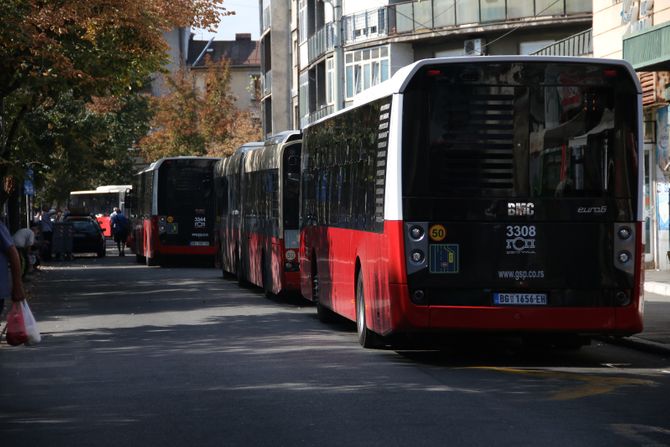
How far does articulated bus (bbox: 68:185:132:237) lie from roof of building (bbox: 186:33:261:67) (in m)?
46.2

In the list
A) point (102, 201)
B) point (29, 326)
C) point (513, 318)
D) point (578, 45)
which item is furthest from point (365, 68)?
point (29, 326)

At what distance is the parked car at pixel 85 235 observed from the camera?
188ft

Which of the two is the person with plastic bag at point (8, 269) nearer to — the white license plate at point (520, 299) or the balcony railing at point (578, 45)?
the white license plate at point (520, 299)

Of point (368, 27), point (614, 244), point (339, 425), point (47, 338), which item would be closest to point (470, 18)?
point (368, 27)

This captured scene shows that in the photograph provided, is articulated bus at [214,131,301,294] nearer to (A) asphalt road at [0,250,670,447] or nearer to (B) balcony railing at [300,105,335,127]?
(A) asphalt road at [0,250,670,447]

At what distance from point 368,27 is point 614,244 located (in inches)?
1708

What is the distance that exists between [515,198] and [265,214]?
13.4 m

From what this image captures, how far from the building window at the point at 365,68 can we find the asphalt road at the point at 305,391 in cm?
3588

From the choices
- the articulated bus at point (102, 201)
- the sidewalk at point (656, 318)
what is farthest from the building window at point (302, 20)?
the sidewalk at point (656, 318)

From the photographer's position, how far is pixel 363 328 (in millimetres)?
16453

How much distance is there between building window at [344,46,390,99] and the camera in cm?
5603

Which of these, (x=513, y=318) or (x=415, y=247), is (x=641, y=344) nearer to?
(x=513, y=318)

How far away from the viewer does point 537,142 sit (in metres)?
14.6

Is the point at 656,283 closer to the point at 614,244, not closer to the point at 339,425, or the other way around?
the point at 614,244
